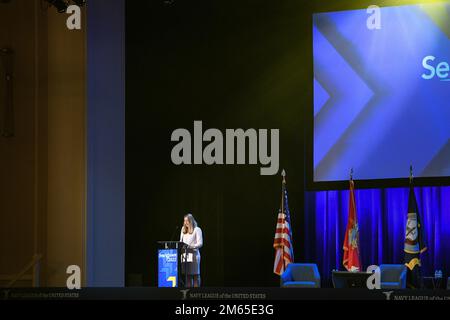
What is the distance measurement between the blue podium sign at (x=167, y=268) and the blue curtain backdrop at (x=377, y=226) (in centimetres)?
261

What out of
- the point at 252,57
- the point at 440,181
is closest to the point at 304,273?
the point at 440,181

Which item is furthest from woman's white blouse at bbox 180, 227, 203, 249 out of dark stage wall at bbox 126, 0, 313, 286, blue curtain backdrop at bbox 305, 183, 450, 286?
blue curtain backdrop at bbox 305, 183, 450, 286

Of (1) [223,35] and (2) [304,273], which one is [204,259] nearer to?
(2) [304,273]

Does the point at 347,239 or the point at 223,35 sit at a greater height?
the point at 223,35

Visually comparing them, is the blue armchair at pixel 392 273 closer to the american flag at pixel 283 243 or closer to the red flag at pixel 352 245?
the red flag at pixel 352 245

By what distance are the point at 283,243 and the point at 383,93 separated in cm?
236

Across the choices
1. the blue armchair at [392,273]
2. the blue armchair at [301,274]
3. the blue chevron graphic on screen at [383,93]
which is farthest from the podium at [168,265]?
the blue armchair at [392,273]

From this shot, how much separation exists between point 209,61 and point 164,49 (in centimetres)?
70

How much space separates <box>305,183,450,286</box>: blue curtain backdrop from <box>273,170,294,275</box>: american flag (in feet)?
3.06

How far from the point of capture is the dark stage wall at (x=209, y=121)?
32.7ft

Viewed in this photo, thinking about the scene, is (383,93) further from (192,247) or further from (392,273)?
(192,247)

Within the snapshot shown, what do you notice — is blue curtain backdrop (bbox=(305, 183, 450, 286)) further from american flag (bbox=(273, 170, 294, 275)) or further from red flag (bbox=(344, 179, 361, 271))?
red flag (bbox=(344, 179, 361, 271))
